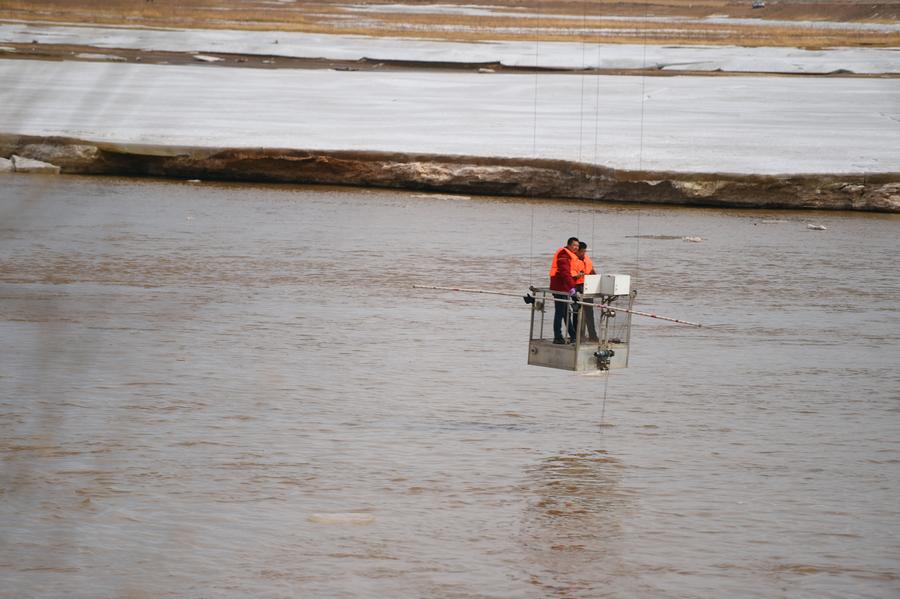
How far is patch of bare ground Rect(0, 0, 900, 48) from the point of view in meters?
37.6

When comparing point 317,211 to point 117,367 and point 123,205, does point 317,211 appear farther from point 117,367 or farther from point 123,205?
point 117,367

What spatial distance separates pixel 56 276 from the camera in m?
12.4

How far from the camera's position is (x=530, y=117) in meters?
21.7

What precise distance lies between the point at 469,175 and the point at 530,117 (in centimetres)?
335

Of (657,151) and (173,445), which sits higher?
(657,151)

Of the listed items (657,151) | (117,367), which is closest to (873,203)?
(657,151)

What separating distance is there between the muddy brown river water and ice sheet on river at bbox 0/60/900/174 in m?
3.82

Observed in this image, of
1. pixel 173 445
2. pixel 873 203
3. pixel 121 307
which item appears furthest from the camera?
pixel 873 203

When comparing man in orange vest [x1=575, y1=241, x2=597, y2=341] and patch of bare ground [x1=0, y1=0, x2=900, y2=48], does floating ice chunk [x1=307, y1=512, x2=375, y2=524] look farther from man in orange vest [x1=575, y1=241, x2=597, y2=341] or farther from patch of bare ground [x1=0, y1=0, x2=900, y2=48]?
patch of bare ground [x1=0, y1=0, x2=900, y2=48]

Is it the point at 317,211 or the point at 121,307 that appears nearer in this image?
the point at 121,307

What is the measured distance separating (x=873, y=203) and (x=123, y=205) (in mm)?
9709

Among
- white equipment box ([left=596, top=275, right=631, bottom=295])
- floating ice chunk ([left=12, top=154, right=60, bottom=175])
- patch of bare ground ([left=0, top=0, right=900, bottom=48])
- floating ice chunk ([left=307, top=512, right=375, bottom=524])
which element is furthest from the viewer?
patch of bare ground ([left=0, top=0, right=900, bottom=48])

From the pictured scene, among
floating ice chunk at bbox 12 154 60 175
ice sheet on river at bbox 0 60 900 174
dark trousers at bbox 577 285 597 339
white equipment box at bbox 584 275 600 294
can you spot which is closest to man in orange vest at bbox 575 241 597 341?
Answer: dark trousers at bbox 577 285 597 339

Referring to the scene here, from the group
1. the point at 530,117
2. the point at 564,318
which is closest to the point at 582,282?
the point at 564,318
